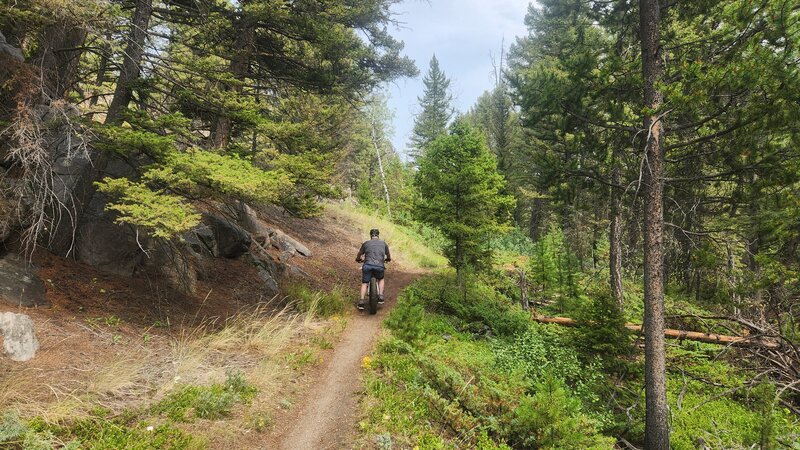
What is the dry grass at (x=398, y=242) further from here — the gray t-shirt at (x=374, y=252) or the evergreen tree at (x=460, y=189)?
the gray t-shirt at (x=374, y=252)

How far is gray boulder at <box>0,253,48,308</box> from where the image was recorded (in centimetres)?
572

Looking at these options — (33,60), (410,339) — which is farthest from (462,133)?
(33,60)

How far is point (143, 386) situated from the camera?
5.17m

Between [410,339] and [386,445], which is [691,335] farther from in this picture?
[386,445]

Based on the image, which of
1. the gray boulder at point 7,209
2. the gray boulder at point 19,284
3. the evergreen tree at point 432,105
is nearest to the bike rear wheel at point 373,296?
the gray boulder at point 19,284

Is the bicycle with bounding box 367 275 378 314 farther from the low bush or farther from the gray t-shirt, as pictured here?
the low bush

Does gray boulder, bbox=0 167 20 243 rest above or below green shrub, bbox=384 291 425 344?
above

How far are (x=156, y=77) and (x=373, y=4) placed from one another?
7289 millimetres

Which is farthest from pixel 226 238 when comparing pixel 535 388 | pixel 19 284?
pixel 535 388

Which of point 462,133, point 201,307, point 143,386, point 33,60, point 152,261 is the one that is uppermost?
point 462,133

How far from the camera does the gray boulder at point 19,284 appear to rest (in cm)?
572

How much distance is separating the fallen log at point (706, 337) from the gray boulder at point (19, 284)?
34.9 ft

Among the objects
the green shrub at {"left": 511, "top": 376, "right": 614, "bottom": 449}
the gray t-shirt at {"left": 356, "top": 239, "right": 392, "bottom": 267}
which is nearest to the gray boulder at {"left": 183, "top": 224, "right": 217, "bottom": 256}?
the gray t-shirt at {"left": 356, "top": 239, "right": 392, "bottom": 267}

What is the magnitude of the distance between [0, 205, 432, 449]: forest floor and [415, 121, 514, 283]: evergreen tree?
4.40 metres
